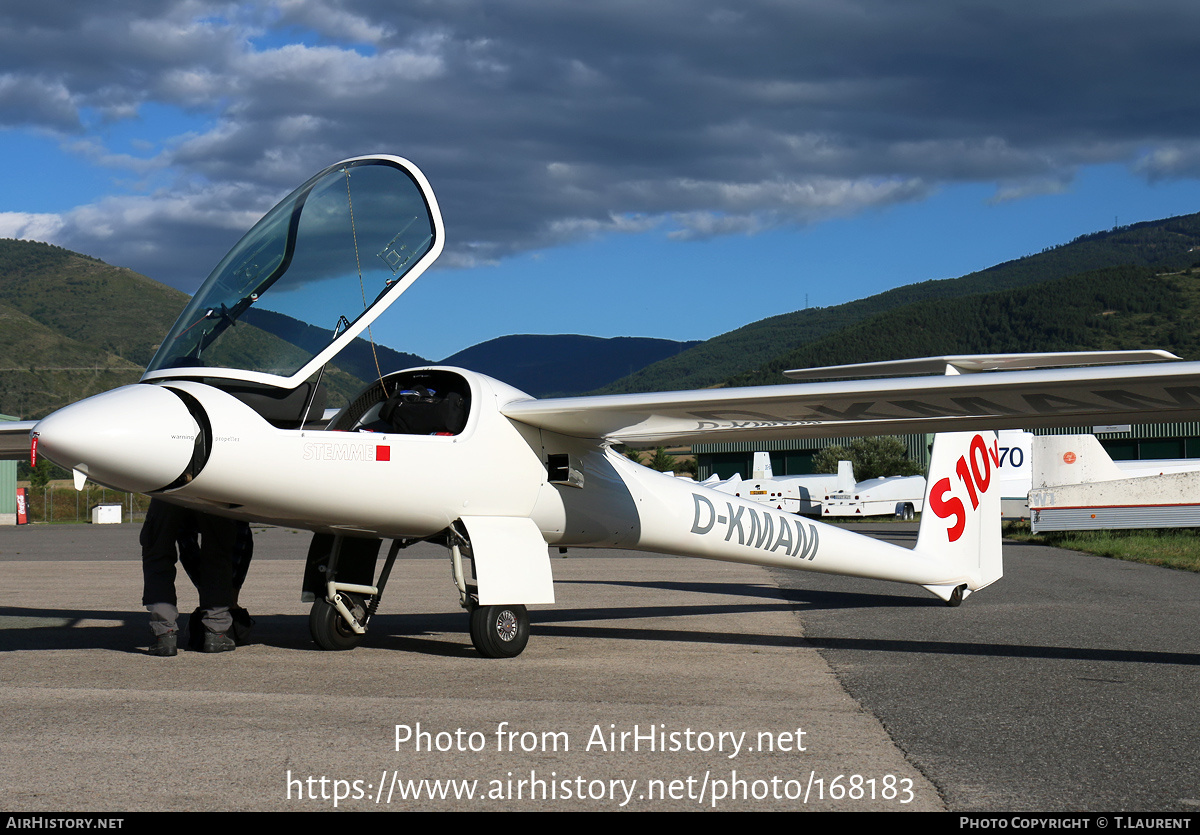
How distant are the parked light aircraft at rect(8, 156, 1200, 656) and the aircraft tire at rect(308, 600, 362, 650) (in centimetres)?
1

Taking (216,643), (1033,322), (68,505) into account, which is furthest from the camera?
(1033,322)

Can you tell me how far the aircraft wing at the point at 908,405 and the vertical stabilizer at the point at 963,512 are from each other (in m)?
2.36

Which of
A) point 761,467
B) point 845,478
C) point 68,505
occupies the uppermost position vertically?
point 761,467

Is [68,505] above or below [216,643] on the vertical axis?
below

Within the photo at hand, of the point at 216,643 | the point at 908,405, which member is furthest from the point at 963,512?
the point at 216,643

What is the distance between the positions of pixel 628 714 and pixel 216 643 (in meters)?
3.91

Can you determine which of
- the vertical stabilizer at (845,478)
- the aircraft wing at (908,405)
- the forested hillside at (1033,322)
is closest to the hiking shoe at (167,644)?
the aircraft wing at (908,405)

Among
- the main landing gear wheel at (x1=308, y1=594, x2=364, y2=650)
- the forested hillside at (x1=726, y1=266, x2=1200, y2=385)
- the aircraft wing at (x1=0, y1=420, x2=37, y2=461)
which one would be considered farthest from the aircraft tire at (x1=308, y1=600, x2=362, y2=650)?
the forested hillside at (x1=726, y1=266, x2=1200, y2=385)

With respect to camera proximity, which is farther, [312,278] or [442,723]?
[312,278]

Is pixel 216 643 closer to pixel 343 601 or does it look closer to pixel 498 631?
pixel 343 601

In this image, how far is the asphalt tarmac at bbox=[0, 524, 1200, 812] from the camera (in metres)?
3.80

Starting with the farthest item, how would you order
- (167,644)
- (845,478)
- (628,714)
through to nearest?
(845,478), (167,644), (628,714)

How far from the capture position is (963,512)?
34.4ft
